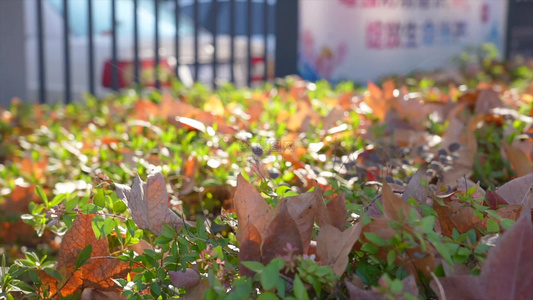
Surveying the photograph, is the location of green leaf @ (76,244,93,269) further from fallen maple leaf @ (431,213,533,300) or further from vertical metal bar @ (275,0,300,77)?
vertical metal bar @ (275,0,300,77)

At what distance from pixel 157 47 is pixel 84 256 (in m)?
4.19

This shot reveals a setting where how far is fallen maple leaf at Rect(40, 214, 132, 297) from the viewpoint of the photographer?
3.95 feet

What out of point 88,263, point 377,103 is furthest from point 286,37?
point 88,263

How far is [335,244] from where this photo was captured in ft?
3.23

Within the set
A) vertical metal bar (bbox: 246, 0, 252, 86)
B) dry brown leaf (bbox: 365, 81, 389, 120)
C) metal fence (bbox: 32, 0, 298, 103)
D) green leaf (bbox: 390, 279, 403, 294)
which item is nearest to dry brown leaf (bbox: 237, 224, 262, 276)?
green leaf (bbox: 390, 279, 403, 294)

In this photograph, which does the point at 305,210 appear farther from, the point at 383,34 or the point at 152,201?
the point at 383,34

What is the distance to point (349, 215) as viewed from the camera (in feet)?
3.87

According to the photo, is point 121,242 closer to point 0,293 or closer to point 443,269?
point 0,293

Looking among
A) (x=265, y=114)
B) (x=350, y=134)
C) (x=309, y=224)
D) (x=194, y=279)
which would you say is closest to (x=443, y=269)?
(x=309, y=224)

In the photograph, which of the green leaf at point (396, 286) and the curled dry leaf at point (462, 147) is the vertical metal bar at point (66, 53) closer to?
the curled dry leaf at point (462, 147)

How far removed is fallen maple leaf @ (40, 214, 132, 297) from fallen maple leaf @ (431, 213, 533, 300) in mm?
553

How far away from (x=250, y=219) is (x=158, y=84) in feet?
14.0

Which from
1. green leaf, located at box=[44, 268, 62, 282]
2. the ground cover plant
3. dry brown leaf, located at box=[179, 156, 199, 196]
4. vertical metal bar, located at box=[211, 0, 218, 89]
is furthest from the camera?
vertical metal bar, located at box=[211, 0, 218, 89]

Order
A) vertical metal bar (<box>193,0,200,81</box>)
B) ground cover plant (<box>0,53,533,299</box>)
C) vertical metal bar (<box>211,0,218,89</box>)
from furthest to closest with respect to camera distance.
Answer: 1. vertical metal bar (<box>211,0,218,89</box>)
2. vertical metal bar (<box>193,0,200,81</box>)
3. ground cover plant (<box>0,53,533,299</box>)
